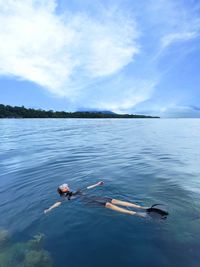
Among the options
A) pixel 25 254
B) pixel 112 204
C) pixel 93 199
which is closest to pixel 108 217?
pixel 112 204

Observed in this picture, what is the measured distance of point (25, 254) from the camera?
718 cm

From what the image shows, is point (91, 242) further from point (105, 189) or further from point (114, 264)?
point (105, 189)

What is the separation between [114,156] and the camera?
21250mm

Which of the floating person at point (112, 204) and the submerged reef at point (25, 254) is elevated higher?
the floating person at point (112, 204)

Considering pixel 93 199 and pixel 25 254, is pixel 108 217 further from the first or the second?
pixel 25 254

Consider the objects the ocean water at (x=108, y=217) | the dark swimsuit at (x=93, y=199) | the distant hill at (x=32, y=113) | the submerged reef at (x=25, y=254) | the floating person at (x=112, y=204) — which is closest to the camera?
the submerged reef at (x=25, y=254)

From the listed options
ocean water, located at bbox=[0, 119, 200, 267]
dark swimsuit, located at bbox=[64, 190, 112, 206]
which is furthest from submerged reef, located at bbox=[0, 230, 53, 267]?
dark swimsuit, located at bbox=[64, 190, 112, 206]

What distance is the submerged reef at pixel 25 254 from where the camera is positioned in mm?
6762

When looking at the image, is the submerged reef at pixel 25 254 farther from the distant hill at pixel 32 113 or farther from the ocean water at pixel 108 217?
the distant hill at pixel 32 113

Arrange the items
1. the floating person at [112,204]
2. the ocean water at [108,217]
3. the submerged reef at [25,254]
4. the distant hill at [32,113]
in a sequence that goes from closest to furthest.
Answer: the submerged reef at [25,254], the ocean water at [108,217], the floating person at [112,204], the distant hill at [32,113]

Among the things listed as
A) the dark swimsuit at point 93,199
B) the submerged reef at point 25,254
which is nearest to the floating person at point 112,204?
the dark swimsuit at point 93,199

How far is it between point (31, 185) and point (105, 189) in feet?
14.0

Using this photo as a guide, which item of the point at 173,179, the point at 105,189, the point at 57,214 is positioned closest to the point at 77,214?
the point at 57,214

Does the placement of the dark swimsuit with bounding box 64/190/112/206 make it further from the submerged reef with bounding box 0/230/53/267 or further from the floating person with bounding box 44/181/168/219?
the submerged reef with bounding box 0/230/53/267
